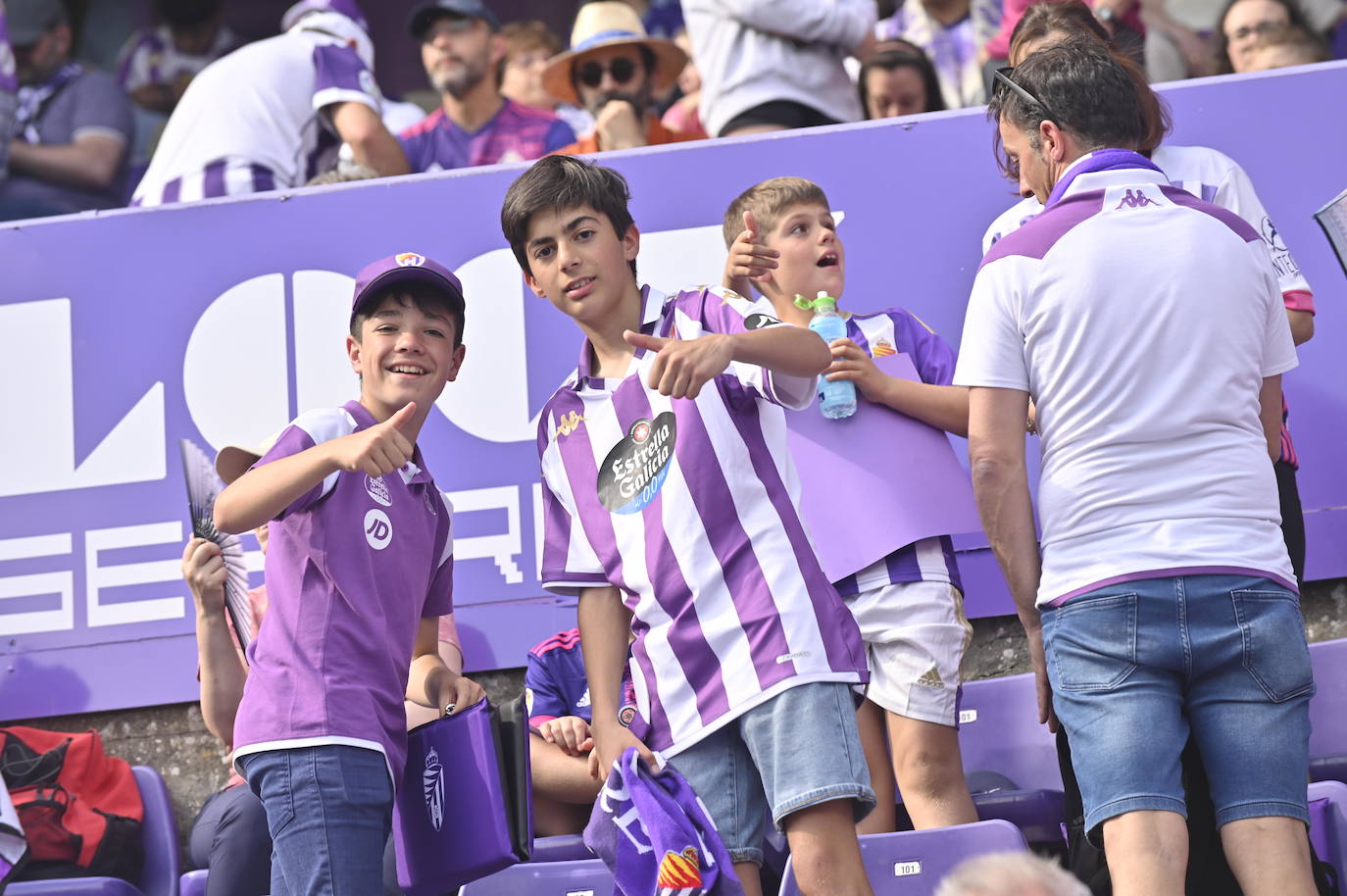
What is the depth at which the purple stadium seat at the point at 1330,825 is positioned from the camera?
297 centimetres

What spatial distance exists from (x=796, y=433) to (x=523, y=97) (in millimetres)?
3547

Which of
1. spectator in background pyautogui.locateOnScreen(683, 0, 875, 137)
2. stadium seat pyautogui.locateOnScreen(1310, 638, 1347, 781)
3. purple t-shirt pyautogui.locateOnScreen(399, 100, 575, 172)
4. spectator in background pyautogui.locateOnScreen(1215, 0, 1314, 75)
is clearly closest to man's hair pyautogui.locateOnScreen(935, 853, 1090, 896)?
stadium seat pyautogui.locateOnScreen(1310, 638, 1347, 781)

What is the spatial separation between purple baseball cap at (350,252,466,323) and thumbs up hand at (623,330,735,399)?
87cm

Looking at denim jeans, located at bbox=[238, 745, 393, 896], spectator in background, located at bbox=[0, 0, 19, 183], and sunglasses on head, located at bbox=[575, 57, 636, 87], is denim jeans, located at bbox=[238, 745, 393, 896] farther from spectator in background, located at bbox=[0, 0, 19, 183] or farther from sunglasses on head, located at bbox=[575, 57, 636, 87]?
spectator in background, located at bbox=[0, 0, 19, 183]

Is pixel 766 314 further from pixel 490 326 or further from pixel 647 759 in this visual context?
pixel 490 326

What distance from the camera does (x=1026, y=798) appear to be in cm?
333

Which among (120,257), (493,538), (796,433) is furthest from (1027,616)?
(120,257)

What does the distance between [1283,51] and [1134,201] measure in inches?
132

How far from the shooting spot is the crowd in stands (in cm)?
529

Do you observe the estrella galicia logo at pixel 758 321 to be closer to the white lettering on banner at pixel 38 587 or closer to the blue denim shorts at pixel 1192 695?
the blue denim shorts at pixel 1192 695

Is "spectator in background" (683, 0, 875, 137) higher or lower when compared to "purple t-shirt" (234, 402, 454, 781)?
higher

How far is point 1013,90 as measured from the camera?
2.94 meters

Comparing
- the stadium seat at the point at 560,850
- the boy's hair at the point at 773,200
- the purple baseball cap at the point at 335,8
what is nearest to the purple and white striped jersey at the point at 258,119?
the purple baseball cap at the point at 335,8

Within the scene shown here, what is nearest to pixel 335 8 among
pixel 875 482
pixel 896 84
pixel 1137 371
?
pixel 896 84
